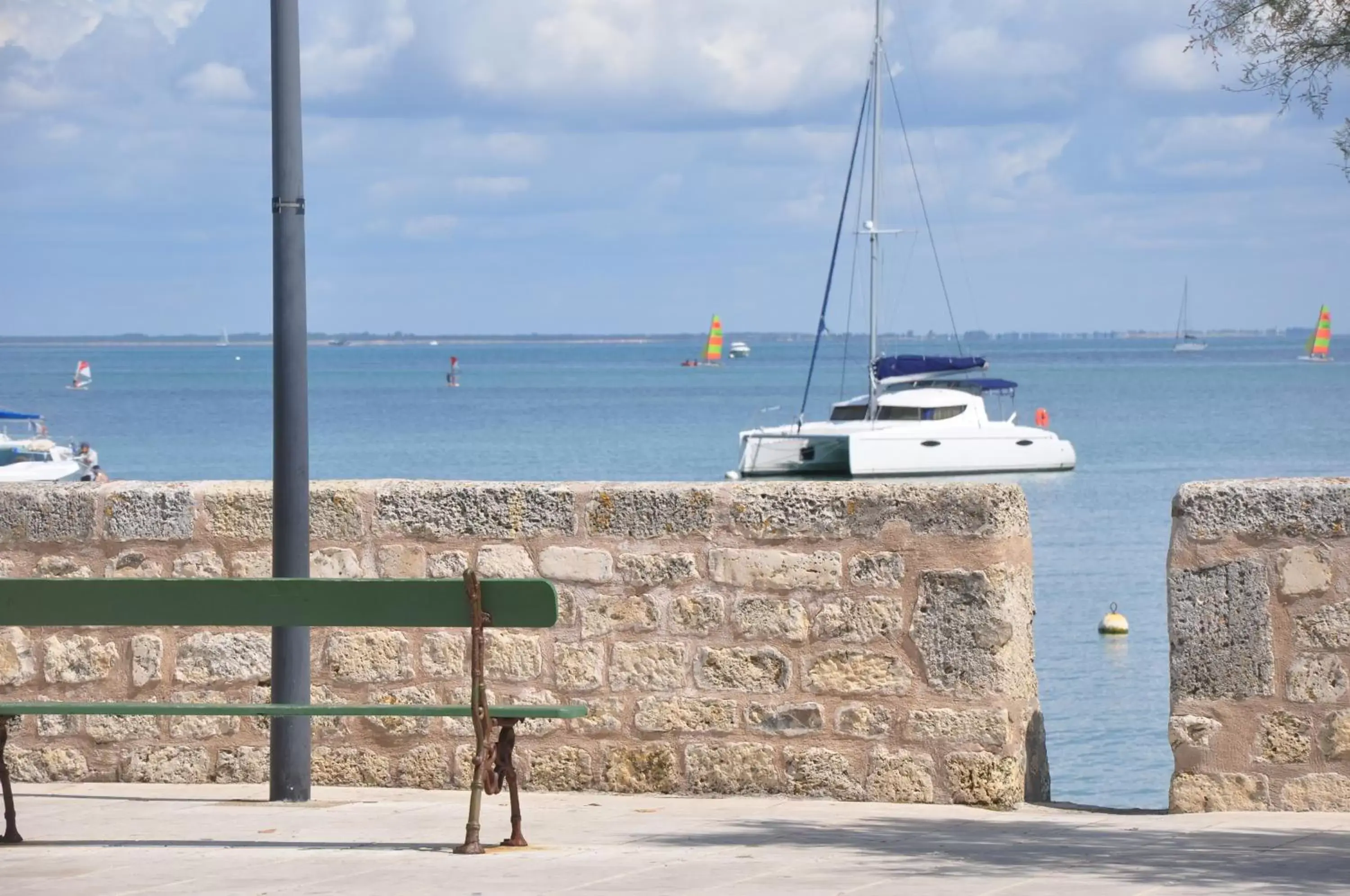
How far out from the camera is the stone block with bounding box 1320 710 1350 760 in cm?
583

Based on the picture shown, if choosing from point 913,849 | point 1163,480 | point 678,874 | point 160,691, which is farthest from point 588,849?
point 1163,480

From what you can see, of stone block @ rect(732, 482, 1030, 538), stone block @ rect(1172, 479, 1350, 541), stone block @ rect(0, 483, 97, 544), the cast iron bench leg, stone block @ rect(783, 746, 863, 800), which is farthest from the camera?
stone block @ rect(0, 483, 97, 544)

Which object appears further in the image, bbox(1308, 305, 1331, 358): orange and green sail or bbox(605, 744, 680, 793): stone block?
bbox(1308, 305, 1331, 358): orange and green sail

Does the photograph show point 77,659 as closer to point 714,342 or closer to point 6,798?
point 6,798

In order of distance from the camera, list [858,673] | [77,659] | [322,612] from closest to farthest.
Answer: [322,612] → [858,673] → [77,659]

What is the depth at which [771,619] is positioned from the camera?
20.3 feet

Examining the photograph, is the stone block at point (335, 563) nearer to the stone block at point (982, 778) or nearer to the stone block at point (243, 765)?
the stone block at point (243, 765)

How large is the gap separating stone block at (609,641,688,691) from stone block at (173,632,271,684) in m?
1.24

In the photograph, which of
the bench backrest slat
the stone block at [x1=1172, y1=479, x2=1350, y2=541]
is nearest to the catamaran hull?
the stone block at [x1=1172, y1=479, x2=1350, y2=541]

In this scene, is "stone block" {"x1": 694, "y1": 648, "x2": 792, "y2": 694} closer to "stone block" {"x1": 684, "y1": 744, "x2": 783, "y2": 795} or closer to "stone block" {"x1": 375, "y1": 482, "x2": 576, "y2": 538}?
"stone block" {"x1": 684, "y1": 744, "x2": 783, "y2": 795}

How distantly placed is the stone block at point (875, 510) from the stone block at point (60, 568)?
2335 millimetres

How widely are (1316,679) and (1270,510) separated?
1.77 ft

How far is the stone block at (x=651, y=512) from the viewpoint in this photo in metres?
6.27

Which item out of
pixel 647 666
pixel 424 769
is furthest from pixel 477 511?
pixel 424 769
